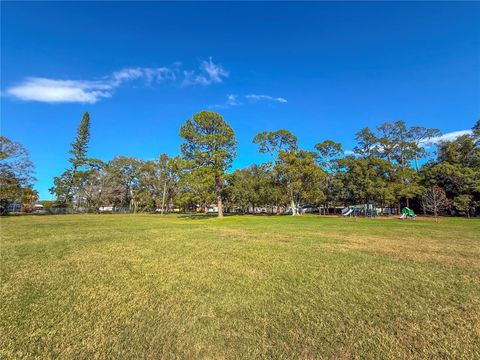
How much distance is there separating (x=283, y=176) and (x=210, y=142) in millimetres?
13611

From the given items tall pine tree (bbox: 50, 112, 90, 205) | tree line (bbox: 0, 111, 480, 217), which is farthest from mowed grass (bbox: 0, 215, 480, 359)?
tall pine tree (bbox: 50, 112, 90, 205)

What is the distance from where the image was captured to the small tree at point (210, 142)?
2944 centimetres

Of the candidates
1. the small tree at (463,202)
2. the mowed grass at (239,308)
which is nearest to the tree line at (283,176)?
the small tree at (463,202)

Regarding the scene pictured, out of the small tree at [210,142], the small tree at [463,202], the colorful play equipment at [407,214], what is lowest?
the colorful play equipment at [407,214]

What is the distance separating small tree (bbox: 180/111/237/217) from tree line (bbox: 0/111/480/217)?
0.11 metres

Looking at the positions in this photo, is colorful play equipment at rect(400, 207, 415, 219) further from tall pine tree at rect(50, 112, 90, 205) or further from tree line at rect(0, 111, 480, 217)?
tall pine tree at rect(50, 112, 90, 205)

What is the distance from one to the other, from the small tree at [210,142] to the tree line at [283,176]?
11 cm

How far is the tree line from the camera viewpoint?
3033 cm

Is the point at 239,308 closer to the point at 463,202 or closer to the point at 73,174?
the point at 463,202

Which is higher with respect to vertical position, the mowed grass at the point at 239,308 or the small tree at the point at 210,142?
the small tree at the point at 210,142

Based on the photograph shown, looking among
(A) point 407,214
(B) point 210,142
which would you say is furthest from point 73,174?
(A) point 407,214

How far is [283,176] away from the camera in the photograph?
126ft

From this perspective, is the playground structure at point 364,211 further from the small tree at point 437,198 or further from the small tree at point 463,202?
the small tree at point 463,202

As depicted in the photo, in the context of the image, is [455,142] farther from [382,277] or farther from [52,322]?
Result: [52,322]
